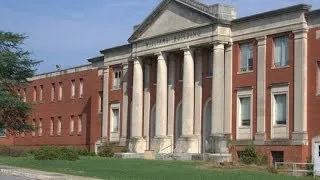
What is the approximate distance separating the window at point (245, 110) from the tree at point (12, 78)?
14508 millimetres

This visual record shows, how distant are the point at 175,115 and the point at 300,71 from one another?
13426 mm

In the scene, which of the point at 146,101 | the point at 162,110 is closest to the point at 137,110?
the point at 146,101

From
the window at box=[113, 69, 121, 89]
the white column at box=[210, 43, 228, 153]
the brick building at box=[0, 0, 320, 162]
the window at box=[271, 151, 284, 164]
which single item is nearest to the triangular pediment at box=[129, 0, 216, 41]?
the brick building at box=[0, 0, 320, 162]

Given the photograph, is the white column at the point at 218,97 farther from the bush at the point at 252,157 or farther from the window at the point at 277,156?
the window at the point at 277,156

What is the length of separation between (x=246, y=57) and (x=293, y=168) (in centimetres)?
1033

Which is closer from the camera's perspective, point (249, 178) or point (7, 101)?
point (249, 178)

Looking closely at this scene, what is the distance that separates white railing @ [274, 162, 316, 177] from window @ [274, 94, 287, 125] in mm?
3250

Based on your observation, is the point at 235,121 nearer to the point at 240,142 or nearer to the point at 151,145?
the point at 240,142

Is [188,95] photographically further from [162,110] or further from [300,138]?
[300,138]

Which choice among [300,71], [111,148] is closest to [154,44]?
[111,148]

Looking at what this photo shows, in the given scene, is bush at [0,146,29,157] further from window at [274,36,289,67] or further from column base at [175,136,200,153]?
window at [274,36,289,67]

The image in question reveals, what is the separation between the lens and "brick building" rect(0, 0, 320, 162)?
1635 inches

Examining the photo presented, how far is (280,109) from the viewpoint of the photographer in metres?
43.4

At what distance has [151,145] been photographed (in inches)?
2099
